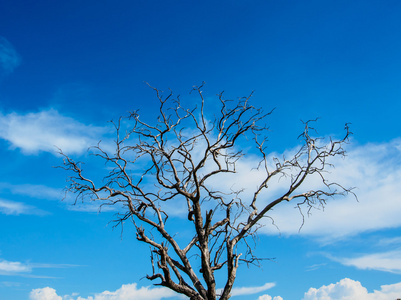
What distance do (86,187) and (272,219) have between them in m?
5.60

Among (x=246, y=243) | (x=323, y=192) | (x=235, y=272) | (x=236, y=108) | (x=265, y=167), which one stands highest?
(x=236, y=108)

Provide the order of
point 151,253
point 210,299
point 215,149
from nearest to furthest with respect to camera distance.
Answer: point 151,253 < point 210,299 < point 215,149

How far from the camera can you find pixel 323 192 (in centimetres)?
1135

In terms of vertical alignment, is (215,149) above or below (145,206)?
above

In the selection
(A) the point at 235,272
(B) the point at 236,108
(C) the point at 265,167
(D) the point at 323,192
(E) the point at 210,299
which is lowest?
(E) the point at 210,299

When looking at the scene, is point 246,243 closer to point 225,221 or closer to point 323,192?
point 225,221

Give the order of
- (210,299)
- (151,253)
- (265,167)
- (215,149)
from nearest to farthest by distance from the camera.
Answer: (151,253), (210,299), (215,149), (265,167)

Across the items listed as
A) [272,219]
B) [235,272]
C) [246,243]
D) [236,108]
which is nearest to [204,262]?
[235,272]

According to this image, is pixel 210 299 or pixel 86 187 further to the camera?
pixel 86 187

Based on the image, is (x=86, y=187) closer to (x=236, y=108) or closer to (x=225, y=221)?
(x=225, y=221)

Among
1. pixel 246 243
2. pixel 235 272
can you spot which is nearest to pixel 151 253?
pixel 235 272

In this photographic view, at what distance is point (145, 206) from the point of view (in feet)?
37.4

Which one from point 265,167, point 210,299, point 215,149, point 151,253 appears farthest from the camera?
point 265,167

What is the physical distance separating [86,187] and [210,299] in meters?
4.77
